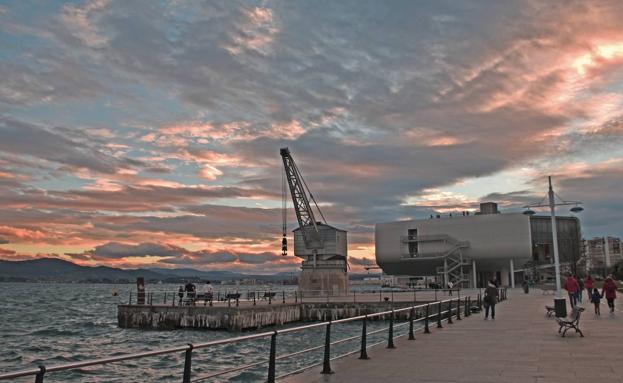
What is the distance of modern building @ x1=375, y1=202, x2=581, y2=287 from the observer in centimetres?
10525

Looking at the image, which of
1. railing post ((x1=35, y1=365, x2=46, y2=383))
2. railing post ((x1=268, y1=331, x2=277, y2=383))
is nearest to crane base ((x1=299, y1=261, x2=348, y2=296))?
railing post ((x1=268, y1=331, x2=277, y2=383))

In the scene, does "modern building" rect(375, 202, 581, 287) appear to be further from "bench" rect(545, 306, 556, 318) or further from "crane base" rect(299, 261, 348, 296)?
"bench" rect(545, 306, 556, 318)

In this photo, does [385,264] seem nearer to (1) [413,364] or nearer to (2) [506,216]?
(2) [506,216]

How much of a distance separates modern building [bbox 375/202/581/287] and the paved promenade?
8548 centimetres

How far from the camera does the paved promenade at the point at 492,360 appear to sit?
39.9 feet

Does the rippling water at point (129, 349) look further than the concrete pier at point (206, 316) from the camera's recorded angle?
No

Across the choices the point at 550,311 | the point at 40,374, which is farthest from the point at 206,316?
the point at 40,374

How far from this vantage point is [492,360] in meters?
14.7

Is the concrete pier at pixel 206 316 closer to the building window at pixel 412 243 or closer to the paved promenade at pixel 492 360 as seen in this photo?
the paved promenade at pixel 492 360

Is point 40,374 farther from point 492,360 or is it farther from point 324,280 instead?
point 324,280

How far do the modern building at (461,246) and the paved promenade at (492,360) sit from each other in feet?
280

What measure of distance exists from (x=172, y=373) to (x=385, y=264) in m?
96.2

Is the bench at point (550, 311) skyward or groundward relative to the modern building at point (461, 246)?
groundward

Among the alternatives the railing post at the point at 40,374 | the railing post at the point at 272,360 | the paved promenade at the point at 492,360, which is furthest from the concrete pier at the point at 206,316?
the railing post at the point at 40,374
